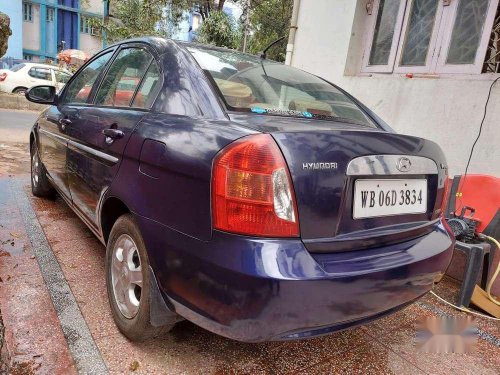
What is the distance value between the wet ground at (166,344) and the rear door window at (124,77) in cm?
118

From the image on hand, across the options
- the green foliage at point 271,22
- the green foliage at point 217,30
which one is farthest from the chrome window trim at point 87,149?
the green foliage at point 271,22

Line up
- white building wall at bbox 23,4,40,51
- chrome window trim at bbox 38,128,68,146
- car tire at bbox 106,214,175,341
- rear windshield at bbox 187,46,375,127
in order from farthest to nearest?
white building wall at bbox 23,4,40,51, chrome window trim at bbox 38,128,68,146, rear windshield at bbox 187,46,375,127, car tire at bbox 106,214,175,341

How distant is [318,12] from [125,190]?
4.56 meters

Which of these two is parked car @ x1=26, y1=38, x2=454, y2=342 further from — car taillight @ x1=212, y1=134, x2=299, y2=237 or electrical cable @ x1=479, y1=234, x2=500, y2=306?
electrical cable @ x1=479, y1=234, x2=500, y2=306

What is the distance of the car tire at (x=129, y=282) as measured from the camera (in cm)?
186

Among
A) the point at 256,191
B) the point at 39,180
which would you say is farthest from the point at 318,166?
the point at 39,180

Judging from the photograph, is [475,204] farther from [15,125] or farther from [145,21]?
[145,21]

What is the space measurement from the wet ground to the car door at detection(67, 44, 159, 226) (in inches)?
19.7

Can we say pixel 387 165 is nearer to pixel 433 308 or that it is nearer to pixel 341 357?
pixel 341 357

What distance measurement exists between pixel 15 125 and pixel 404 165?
10.4m

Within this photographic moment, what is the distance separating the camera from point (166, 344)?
81.3 inches

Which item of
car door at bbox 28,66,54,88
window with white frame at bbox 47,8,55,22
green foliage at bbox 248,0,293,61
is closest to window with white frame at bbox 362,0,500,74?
car door at bbox 28,66,54,88

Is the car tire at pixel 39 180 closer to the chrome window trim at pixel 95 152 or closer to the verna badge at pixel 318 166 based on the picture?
the chrome window trim at pixel 95 152

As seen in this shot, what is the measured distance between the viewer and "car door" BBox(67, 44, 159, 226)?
211 centimetres
